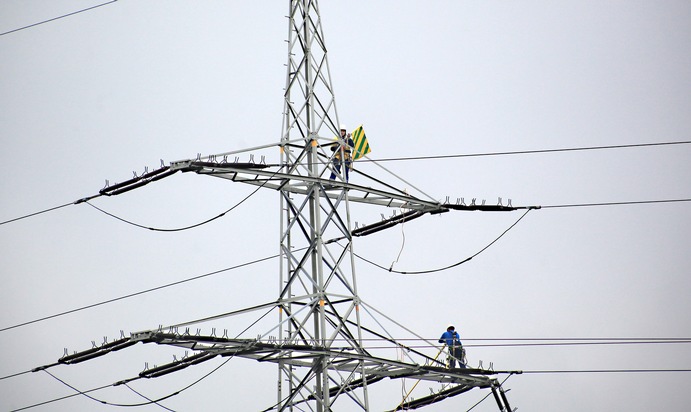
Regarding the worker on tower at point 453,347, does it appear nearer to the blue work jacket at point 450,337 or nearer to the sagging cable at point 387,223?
the blue work jacket at point 450,337

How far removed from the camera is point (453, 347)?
25.7 meters

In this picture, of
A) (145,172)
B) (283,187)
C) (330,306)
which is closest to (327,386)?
(330,306)

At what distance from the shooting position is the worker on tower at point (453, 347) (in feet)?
82.6

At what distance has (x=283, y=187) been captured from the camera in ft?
78.0

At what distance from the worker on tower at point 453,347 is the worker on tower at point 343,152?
515 cm

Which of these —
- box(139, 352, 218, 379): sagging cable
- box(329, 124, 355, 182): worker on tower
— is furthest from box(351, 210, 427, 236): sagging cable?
box(139, 352, 218, 379): sagging cable

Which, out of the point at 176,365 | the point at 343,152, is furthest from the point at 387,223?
the point at 176,365

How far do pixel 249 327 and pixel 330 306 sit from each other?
2206 mm

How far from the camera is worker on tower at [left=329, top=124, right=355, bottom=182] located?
24688 mm

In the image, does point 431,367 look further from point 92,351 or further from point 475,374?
point 92,351

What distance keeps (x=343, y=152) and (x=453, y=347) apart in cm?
598

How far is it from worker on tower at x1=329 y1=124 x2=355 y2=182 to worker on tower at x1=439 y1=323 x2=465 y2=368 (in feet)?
16.9

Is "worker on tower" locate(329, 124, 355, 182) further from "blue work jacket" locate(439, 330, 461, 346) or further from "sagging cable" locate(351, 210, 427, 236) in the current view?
"blue work jacket" locate(439, 330, 461, 346)

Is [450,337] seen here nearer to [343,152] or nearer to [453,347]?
[453,347]
